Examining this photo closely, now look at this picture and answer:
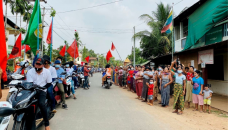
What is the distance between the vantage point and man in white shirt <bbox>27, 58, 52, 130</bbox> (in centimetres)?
342

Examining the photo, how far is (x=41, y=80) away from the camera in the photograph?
363cm

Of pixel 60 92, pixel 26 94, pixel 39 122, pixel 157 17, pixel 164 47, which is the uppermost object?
pixel 157 17

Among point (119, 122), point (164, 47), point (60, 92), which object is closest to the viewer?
point (119, 122)

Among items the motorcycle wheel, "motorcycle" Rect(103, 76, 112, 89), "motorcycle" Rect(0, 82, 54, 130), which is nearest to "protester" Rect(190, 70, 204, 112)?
"motorcycle" Rect(0, 82, 54, 130)

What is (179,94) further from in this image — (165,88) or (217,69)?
(217,69)

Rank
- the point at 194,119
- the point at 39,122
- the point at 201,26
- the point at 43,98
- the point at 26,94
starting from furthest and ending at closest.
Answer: the point at 201,26
the point at 194,119
the point at 39,122
the point at 43,98
the point at 26,94

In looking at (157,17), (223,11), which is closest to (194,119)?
(223,11)

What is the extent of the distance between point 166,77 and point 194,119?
2025 mm

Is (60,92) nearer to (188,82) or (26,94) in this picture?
(26,94)

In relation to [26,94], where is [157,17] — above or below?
above

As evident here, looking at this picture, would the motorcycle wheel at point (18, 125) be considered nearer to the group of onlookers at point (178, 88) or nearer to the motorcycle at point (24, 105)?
the motorcycle at point (24, 105)

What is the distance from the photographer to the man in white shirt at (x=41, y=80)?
11.2 ft

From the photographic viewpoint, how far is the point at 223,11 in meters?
7.97

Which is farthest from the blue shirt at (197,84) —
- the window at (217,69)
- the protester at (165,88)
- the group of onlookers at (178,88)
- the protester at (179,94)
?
the window at (217,69)
